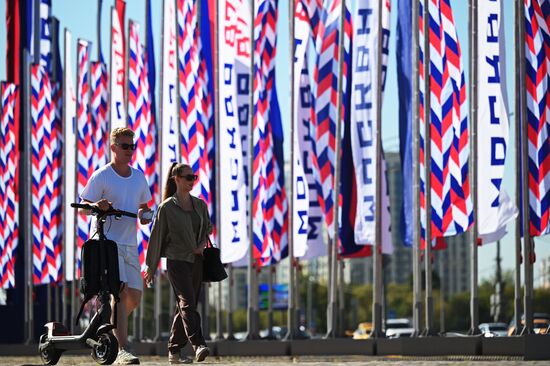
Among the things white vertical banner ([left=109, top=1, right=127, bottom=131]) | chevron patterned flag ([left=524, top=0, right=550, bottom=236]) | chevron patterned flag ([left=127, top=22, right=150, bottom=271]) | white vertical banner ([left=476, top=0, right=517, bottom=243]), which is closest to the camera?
chevron patterned flag ([left=524, top=0, right=550, bottom=236])

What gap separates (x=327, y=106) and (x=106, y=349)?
44.5 ft

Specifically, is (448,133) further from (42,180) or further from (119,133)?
(42,180)

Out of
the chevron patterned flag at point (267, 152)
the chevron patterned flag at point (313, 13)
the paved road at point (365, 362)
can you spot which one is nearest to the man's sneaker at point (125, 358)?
the paved road at point (365, 362)

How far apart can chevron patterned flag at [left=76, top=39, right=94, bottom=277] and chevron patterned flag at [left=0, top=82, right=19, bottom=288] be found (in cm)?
207

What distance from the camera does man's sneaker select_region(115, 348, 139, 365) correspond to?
35.4ft

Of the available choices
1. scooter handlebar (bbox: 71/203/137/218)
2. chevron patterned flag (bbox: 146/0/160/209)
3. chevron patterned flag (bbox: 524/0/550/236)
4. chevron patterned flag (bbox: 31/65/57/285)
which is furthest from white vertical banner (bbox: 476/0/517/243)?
chevron patterned flag (bbox: 31/65/57/285)

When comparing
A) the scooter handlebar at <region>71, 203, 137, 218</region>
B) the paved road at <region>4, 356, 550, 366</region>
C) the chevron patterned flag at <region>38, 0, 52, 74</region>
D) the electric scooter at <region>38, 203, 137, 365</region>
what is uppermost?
the chevron patterned flag at <region>38, 0, 52, 74</region>

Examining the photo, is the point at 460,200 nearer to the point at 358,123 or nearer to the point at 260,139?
the point at 358,123

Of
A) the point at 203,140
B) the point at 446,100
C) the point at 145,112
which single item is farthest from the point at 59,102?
the point at 446,100

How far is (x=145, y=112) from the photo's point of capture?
29.3 meters

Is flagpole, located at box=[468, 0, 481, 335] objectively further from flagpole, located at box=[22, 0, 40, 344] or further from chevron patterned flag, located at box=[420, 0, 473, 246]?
flagpole, located at box=[22, 0, 40, 344]

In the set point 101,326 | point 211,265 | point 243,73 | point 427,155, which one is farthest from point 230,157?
point 101,326

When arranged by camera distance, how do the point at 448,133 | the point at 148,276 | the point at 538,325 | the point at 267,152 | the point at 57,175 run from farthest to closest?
the point at 538,325 < the point at 57,175 < the point at 267,152 < the point at 448,133 < the point at 148,276

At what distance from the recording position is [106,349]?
1079cm
